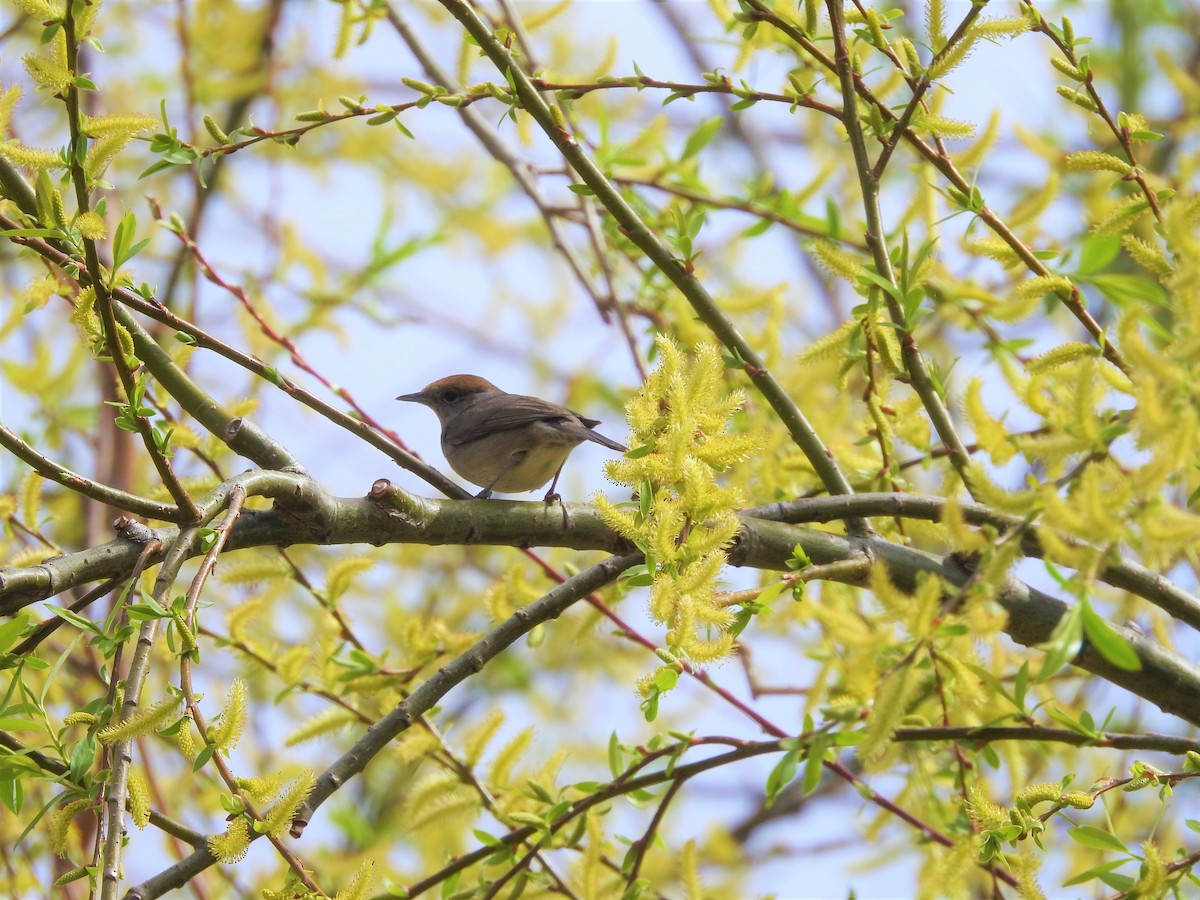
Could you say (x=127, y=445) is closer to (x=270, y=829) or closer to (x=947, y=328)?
(x=270, y=829)

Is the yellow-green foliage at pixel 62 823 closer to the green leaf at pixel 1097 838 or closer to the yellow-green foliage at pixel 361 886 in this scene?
the yellow-green foliage at pixel 361 886

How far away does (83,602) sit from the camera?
272 cm

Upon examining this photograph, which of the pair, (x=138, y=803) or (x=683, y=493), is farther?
(x=683, y=493)

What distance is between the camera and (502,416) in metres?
6.21

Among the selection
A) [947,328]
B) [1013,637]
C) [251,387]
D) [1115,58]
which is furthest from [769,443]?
[1115,58]

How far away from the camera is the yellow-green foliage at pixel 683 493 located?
2.51 m

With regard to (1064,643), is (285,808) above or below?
above

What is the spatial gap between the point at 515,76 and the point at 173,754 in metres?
5.09

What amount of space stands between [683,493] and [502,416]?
3530 millimetres

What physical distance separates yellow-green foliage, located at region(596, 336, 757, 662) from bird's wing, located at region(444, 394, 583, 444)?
3009 mm

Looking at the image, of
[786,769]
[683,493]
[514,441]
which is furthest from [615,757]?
[514,441]

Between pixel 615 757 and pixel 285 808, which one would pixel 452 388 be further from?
pixel 285 808

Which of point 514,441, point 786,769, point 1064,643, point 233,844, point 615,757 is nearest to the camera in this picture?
point 1064,643

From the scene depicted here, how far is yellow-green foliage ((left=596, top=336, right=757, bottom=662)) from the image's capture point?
2508 millimetres
